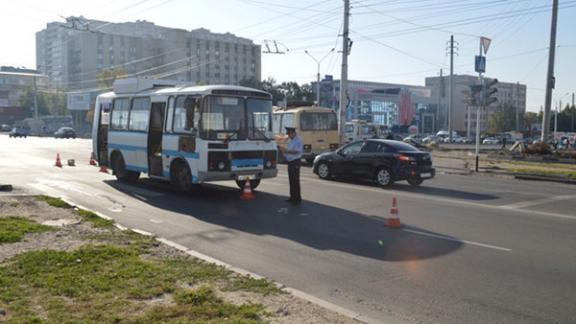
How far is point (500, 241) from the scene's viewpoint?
9.23 meters

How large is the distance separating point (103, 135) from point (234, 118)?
268 inches

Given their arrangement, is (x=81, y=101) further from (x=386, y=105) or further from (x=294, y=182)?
(x=294, y=182)

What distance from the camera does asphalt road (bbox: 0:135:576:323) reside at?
613 cm

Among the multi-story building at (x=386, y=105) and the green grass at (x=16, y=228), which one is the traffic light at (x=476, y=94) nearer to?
the green grass at (x=16, y=228)

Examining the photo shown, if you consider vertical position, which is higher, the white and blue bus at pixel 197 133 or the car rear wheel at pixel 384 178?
the white and blue bus at pixel 197 133

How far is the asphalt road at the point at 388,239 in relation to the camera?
20.1ft

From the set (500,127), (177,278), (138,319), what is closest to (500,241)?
(177,278)

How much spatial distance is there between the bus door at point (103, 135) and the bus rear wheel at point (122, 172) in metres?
1.21

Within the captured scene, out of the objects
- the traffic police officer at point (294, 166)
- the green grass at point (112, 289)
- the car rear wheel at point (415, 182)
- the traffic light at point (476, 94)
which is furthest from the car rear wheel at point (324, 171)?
the green grass at point (112, 289)

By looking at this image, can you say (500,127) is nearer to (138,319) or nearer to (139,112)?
(139,112)

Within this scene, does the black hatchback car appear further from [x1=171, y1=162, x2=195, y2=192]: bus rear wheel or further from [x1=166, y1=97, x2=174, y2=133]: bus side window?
[x1=166, y1=97, x2=174, y2=133]: bus side window

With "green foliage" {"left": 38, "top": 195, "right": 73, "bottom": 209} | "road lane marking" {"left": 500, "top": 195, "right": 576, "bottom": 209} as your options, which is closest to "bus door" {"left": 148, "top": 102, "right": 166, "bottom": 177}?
"green foliage" {"left": 38, "top": 195, "right": 73, "bottom": 209}

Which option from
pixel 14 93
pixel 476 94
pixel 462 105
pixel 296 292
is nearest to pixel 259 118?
pixel 296 292

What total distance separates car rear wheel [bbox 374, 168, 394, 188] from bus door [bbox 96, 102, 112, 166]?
341 inches
